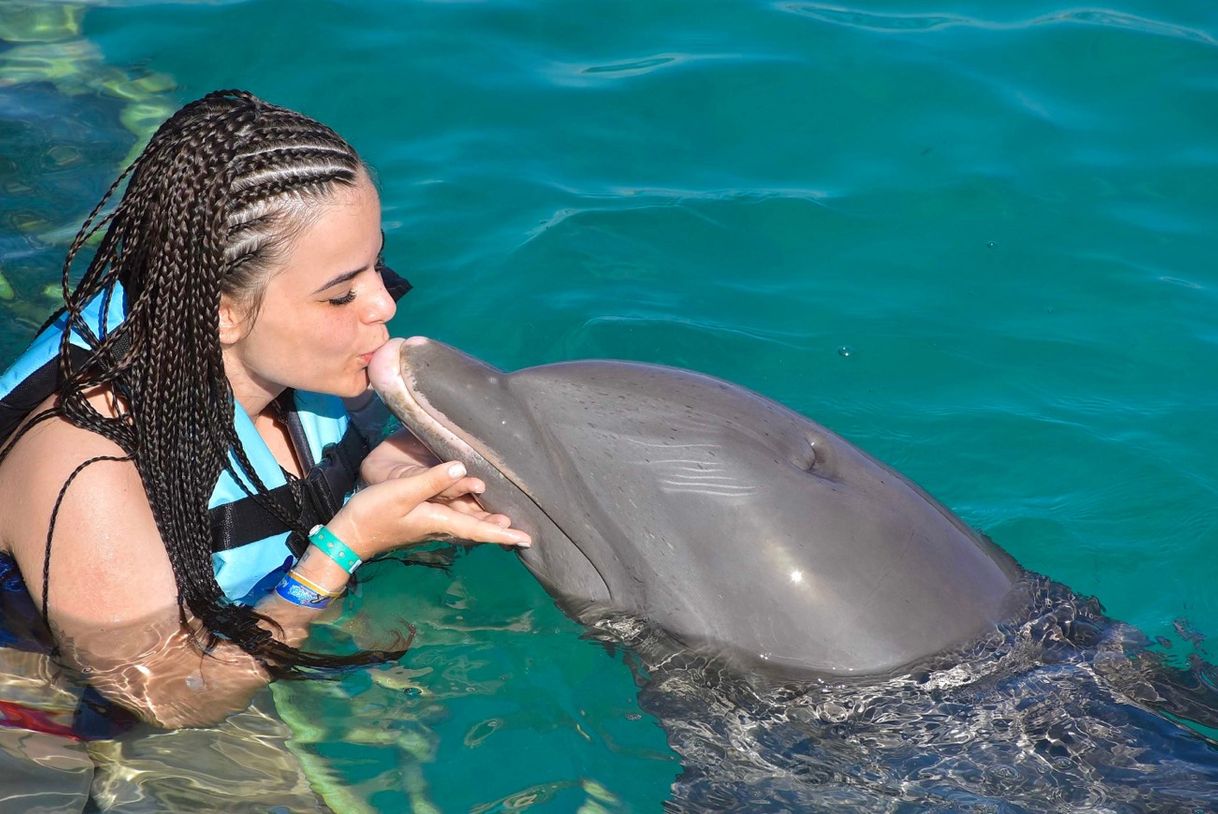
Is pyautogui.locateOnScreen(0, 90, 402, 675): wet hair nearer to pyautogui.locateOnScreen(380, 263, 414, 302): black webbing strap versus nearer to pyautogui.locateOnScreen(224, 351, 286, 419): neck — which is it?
pyautogui.locateOnScreen(224, 351, 286, 419): neck

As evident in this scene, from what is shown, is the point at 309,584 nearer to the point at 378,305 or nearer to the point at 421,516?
the point at 421,516

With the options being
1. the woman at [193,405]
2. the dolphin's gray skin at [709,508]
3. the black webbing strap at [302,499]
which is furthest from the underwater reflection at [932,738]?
the black webbing strap at [302,499]

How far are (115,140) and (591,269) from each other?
12.6 feet

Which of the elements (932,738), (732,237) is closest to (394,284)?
(932,738)

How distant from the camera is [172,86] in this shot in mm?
9688

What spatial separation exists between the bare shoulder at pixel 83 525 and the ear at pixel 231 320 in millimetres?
531

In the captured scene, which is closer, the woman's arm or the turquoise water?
the woman's arm

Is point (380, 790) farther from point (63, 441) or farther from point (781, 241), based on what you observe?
point (781, 241)

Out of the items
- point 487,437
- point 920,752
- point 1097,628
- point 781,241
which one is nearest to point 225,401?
point 487,437

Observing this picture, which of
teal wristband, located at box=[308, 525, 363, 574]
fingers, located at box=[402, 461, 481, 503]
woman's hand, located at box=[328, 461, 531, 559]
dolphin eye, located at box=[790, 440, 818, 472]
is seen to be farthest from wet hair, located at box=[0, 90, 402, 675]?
dolphin eye, located at box=[790, 440, 818, 472]

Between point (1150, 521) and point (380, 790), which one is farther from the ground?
point (1150, 521)

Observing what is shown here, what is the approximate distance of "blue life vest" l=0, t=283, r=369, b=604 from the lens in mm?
4656

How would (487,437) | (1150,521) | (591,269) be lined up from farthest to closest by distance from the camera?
(591,269)
(1150,521)
(487,437)

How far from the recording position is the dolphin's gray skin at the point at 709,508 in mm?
4148
